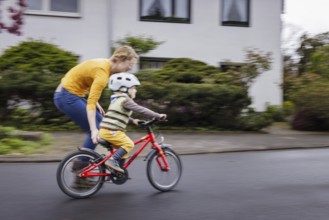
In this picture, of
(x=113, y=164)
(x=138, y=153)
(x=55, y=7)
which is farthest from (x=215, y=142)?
(x=55, y=7)

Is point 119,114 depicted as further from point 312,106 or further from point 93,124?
point 312,106

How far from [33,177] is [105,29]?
32.3 feet

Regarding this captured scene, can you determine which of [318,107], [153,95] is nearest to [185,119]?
[153,95]

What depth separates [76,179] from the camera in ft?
17.2

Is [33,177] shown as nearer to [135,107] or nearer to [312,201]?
[135,107]

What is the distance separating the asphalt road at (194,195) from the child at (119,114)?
0.53 meters

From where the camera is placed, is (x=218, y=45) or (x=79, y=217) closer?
→ (x=79, y=217)

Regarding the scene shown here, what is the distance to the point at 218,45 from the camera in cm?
1625

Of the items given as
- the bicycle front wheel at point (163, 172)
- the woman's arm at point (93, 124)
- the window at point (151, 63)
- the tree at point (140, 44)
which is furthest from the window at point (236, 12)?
the woman's arm at point (93, 124)

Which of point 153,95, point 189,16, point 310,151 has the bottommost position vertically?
point 310,151

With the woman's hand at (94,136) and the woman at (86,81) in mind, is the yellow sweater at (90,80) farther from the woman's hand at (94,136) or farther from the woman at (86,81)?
the woman's hand at (94,136)

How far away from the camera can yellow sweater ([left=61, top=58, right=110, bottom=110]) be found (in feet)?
16.3

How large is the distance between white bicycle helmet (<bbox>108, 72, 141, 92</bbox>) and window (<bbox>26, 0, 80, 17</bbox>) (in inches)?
429

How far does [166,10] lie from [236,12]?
2517 mm
